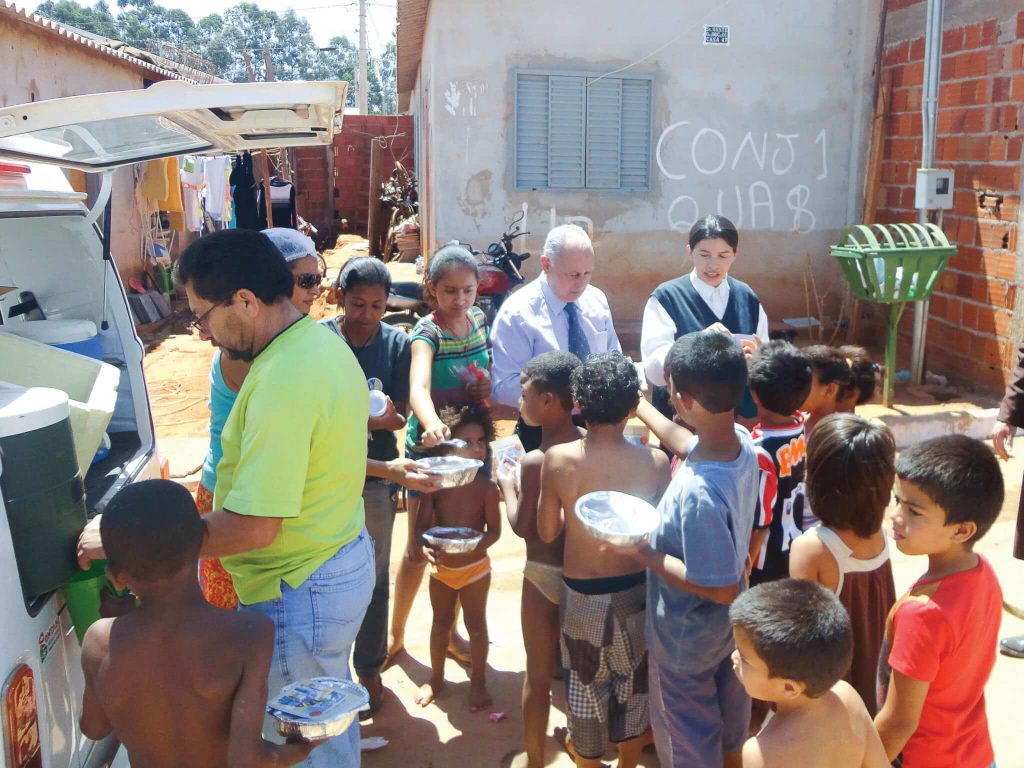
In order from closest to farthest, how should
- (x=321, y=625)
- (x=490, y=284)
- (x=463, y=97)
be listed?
(x=321, y=625) < (x=490, y=284) < (x=463, y=97)

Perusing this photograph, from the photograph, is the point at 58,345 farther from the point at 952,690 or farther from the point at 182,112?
the point at 952,690

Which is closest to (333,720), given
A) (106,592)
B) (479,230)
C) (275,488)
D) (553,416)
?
(275,488)

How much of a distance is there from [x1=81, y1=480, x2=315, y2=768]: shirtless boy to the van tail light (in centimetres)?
10

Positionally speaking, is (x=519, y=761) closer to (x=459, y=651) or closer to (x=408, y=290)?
(x=459, y=651)

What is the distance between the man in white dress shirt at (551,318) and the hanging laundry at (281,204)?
10.9 meters

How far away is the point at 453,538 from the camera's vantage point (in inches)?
120

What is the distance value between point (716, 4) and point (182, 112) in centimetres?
759

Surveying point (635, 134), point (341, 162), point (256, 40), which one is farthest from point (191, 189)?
point (256, 40)

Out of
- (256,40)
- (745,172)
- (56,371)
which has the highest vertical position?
(256,40)

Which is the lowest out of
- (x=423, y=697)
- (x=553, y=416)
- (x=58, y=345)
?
(x=423, y=697)

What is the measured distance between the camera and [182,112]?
206 cm

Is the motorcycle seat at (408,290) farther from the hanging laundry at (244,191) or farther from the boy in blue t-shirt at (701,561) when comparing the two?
the boy in blue t-shirt at (701,561)

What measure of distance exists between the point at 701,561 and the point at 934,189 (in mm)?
5976

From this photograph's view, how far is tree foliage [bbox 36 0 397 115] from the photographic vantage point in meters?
57.8
